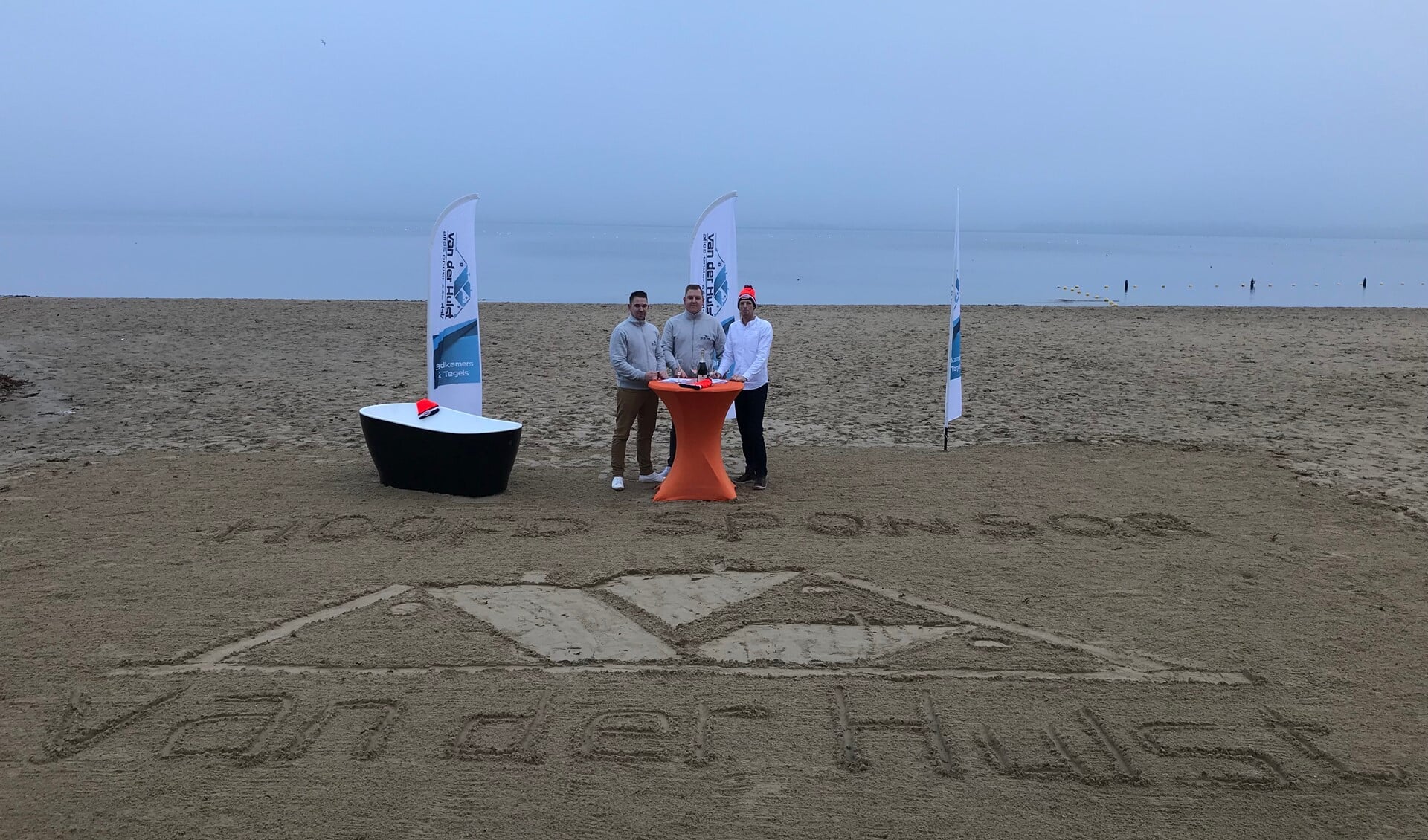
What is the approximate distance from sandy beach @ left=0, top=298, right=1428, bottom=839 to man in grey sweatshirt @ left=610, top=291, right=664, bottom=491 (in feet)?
1.35

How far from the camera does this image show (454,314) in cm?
866

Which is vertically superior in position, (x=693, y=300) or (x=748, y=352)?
(x=693, y=300)

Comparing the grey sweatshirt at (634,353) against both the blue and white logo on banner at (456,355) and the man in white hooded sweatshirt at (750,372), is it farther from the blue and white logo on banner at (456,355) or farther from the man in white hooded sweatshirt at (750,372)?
the blue and white logo on banner at (456,355)

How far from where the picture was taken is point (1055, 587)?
5.84 metres

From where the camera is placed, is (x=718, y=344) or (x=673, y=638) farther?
(x=718, y=344)

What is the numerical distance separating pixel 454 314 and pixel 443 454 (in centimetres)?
158

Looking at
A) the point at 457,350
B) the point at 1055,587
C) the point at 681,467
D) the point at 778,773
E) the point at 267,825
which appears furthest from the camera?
the point at 457,350

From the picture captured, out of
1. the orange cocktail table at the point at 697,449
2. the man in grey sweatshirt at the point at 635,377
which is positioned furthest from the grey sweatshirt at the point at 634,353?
the orange cocktail table at the point at 697,449

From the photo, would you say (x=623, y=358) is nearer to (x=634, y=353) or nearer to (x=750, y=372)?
(x=634, y=353)

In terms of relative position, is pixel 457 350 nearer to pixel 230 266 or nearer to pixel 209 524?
pixel 209 524

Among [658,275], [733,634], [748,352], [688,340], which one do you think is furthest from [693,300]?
[658,275]

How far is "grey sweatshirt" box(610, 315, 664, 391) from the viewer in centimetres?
805

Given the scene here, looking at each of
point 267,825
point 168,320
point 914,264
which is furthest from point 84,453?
point 914,264

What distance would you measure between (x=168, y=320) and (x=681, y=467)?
546 inches
